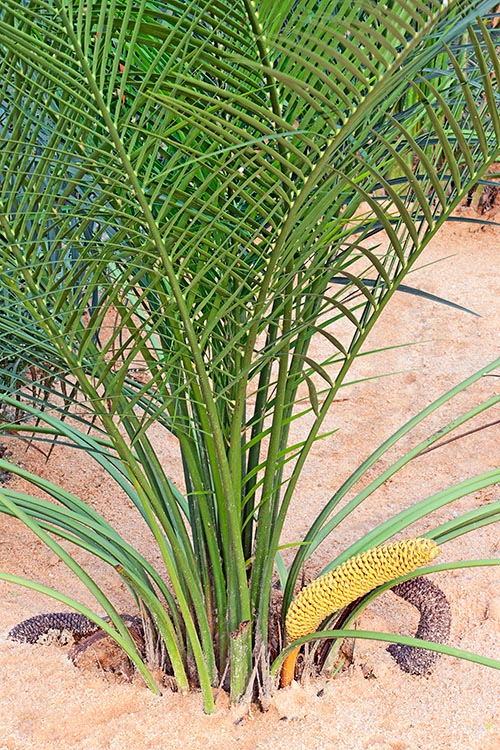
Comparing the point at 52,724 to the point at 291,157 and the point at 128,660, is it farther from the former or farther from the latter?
the point at 291,157

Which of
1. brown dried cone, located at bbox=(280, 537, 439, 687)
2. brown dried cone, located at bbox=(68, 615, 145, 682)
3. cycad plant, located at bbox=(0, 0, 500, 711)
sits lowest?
brown dried cone, located at bbox=(68, 615, 145, 682)

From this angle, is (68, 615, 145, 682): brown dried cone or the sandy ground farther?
(68, 615, 145, 682): brown dried cone

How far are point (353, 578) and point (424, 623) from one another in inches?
13.0

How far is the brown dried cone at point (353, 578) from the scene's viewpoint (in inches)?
36.8

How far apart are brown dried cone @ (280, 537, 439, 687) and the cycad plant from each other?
2.4 inches

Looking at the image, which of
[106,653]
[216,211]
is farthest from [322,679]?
[216,211]

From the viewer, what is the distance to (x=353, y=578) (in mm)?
965

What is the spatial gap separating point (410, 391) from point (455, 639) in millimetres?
1260

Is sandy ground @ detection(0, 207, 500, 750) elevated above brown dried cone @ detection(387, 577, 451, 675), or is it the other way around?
brown dried cone @ detection(387, 577, 451, 675)

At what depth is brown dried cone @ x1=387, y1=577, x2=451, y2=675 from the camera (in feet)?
3.85

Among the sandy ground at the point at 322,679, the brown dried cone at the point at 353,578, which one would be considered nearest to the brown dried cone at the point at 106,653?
the sandy ground at the point at 322,679

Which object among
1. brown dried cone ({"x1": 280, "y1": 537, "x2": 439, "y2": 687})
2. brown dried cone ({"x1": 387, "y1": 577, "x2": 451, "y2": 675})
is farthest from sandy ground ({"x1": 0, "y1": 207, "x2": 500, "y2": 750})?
brown dried cone ({"x1": 280, "y1": 537, "x2": 439, "y2": 687})

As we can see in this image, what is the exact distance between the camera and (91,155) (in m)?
0.76

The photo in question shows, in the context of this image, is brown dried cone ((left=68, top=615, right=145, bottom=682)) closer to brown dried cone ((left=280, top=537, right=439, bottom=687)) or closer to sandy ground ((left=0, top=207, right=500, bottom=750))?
sandy ground ((left=0, top=207, right=500, bottom=750))
